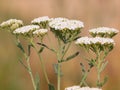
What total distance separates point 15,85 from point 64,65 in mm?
531

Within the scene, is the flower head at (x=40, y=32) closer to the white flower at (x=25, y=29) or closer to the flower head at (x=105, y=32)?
the white flower at (x=25, y=29)

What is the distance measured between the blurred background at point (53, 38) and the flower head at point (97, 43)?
171 centimetres

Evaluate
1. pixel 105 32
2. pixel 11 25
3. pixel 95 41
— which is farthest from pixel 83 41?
pixel 11 25

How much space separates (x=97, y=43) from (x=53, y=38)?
225cm

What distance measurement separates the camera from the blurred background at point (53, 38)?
13.1 ft

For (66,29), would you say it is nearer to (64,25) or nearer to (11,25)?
(64,25)

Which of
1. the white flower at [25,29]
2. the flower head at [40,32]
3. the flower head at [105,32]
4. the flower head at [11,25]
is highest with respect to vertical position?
the flower head at [11,25]

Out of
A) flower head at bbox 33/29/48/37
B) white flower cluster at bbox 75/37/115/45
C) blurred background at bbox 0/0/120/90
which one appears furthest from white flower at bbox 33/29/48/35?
blurred background at bbox 0/0/120/90

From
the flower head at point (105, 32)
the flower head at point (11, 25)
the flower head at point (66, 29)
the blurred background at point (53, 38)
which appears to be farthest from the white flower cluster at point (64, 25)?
the blurred background at point (53, 38)

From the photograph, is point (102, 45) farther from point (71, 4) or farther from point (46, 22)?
point (71, 4)

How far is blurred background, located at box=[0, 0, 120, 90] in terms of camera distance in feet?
13.1

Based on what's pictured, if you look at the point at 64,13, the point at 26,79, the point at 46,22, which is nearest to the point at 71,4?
the point at 64,13

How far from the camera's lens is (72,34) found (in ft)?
7.39

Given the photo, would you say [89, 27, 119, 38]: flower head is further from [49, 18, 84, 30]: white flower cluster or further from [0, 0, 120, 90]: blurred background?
[0, 0, 120, 90]: blurred background
